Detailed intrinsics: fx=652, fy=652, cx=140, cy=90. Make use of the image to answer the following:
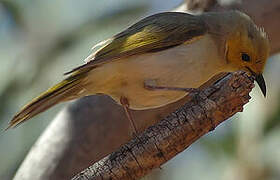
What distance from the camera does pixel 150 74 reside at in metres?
3.50

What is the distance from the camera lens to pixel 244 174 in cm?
531

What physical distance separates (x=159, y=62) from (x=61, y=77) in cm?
184

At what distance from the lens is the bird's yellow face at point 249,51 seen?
3682 mm

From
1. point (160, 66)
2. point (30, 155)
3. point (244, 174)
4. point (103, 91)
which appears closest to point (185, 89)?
point (160, 66)

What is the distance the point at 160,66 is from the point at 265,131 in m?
2.47

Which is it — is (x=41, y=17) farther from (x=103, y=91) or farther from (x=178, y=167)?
(x=103, y=91)

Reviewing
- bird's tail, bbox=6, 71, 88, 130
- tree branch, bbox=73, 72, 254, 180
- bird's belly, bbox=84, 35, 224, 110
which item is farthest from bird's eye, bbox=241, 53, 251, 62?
tree branch, bbox=73, 72, 254, 180

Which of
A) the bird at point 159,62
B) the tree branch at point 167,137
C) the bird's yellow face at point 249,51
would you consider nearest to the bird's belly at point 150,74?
the bird at point 159,62

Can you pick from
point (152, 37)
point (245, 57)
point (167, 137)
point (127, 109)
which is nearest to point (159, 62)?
point (152, 37)

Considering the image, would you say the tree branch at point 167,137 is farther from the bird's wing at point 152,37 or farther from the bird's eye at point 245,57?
the bird's eye at point 245,57

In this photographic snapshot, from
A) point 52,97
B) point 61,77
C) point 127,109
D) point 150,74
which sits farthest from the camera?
point 61,77

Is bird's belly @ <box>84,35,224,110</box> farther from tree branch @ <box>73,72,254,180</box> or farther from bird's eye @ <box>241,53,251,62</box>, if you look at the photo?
tree branch @ <box>73,72,254,180</box>

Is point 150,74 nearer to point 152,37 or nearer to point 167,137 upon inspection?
point 152,37

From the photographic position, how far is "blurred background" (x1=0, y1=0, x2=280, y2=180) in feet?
17.9
